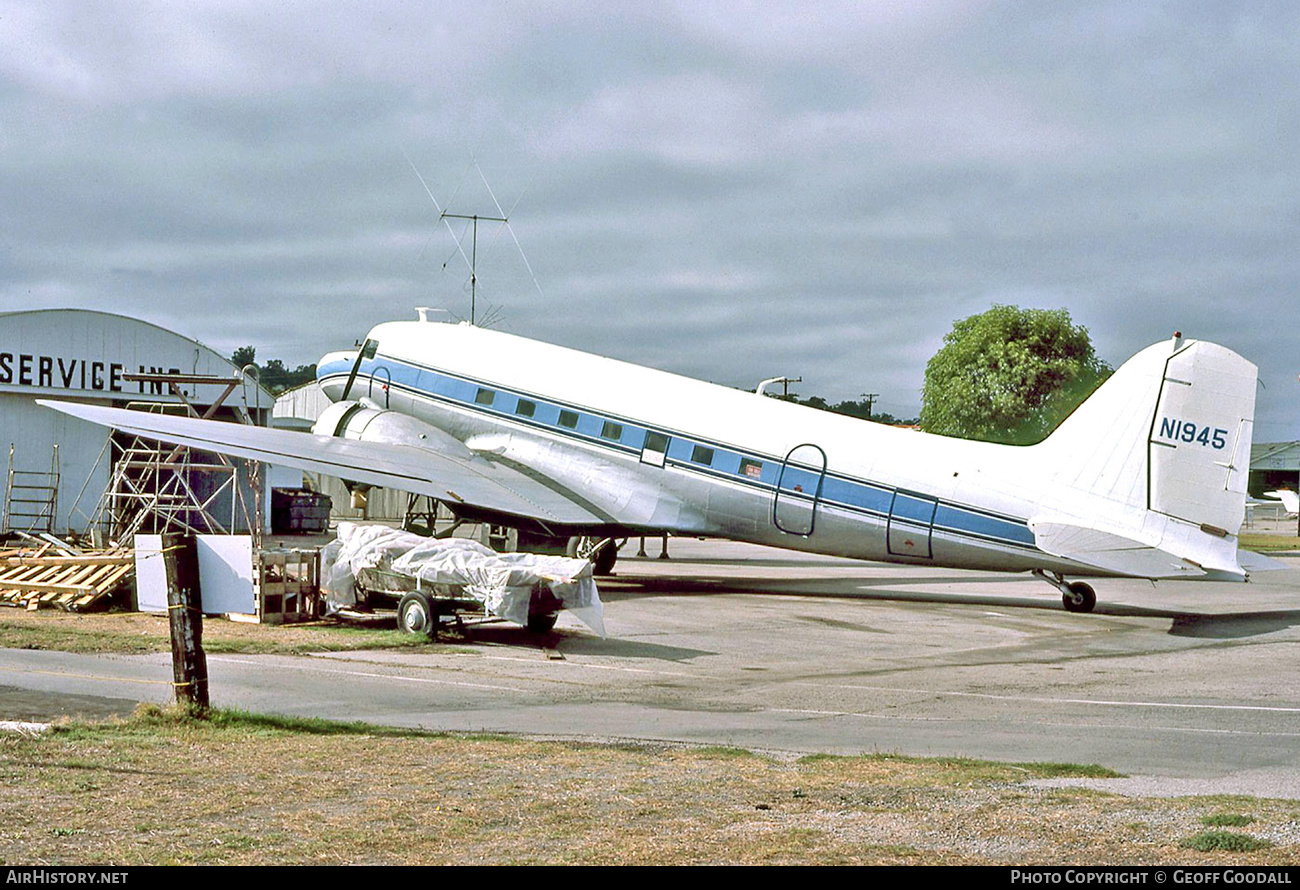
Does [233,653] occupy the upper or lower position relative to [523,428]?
lower

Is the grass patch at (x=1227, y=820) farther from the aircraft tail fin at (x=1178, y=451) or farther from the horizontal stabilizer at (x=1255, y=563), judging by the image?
the horizontal stabilizer at (x=1255, y=563)

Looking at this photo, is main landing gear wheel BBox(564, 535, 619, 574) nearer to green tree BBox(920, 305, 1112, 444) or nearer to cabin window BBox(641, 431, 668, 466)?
cabin window BBox(641, 431, 668, 466)

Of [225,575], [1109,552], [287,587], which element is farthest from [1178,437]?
[225,575]

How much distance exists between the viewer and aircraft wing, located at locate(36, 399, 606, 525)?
2392cm

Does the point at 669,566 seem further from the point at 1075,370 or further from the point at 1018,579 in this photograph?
the point at 1075,370

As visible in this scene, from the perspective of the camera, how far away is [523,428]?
28.0 metres

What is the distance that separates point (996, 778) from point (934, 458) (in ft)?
48.8

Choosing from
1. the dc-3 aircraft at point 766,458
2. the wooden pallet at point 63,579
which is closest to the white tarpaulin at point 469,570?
the wooden pallet at point 63,579

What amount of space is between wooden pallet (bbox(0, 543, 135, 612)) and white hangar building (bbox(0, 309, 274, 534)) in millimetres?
17053

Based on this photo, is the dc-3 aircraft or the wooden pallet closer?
the dc-3 aircraft

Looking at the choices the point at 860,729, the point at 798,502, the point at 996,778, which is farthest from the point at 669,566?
the point at 996,778

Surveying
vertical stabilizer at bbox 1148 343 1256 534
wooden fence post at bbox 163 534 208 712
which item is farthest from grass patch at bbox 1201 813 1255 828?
vertical stabilizer at bbox 1148 343 1256 534

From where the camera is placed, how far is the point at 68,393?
140 feet

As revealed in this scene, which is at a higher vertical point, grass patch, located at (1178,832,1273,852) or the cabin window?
the cabin window
